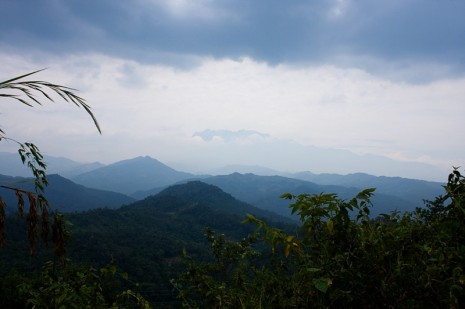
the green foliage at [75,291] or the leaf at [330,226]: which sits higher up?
the leaf at [330,226]

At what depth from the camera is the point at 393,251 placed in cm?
228

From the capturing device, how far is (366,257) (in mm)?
2166

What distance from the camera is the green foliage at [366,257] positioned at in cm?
204

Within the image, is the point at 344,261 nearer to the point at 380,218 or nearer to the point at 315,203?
the point at 315,203

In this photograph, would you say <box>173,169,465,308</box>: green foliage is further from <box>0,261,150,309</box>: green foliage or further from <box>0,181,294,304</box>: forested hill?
<box>0,181,294,304</box>: forested hill

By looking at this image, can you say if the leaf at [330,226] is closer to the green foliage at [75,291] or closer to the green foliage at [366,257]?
the green foliage at [366,257]

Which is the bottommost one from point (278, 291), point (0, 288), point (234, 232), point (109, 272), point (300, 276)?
point (234, 232)

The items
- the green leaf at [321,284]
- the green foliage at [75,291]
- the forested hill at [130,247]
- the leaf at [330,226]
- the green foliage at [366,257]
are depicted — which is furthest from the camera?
the forested hill at [130,247]

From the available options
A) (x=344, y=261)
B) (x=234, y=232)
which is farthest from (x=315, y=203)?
(x=234, y=232)

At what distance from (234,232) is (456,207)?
654 ft

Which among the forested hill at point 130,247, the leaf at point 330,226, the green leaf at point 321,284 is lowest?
the forested hill at point 130,247

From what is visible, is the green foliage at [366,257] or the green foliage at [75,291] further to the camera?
the green foliage at [75,291]

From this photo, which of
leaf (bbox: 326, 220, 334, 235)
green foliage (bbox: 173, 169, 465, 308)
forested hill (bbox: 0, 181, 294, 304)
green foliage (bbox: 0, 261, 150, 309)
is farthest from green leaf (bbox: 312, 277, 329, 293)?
forested hill (bbox: 0, 181, 294, 304)

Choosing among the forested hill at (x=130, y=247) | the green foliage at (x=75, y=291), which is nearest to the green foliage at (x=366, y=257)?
the green foliage at (x=75, y=291)
